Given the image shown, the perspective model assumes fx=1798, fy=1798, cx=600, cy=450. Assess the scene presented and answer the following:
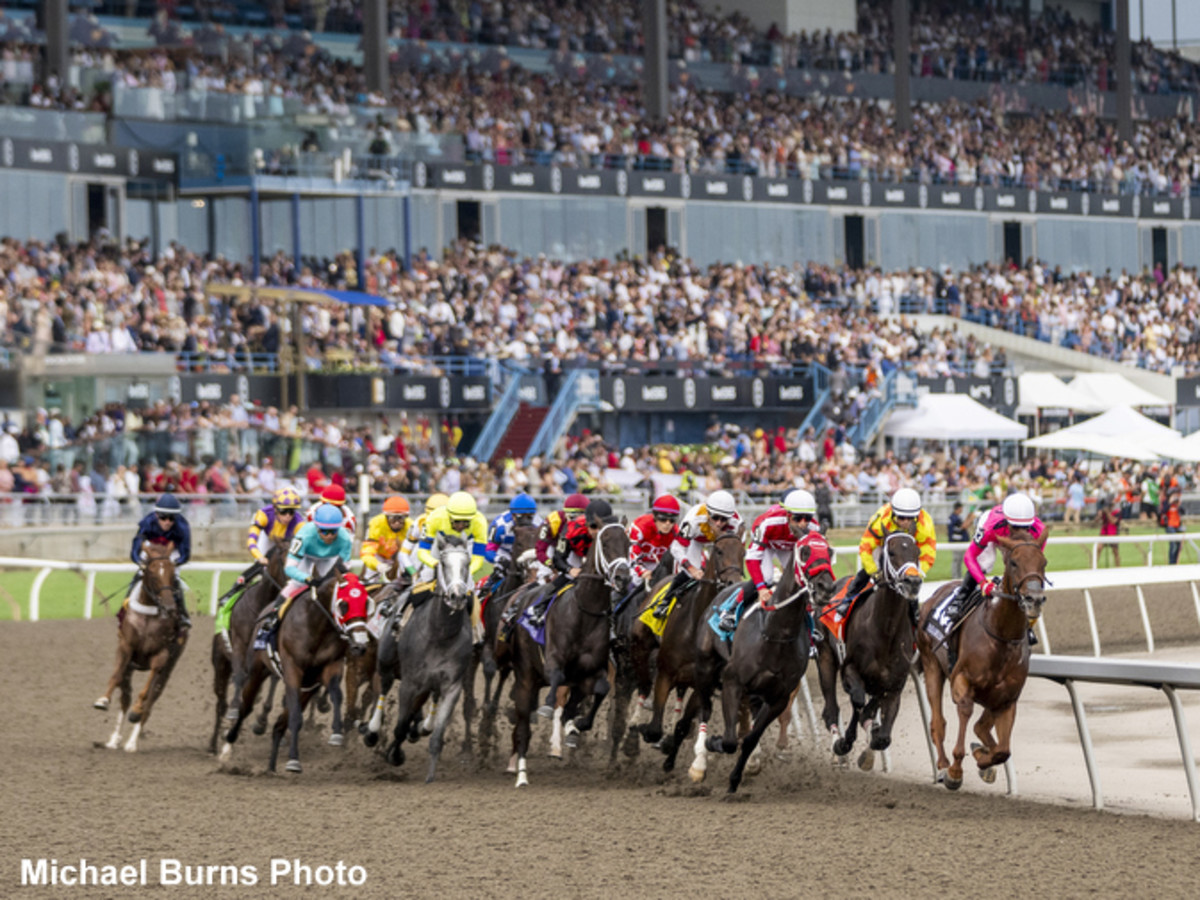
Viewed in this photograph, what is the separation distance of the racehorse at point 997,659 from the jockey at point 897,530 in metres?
0.54

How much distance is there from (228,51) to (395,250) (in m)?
4.41

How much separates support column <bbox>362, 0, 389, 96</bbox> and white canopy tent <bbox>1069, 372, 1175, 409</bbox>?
1452cm

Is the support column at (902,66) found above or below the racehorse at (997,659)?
above

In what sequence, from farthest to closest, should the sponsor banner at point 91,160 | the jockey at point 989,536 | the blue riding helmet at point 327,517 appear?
the sponsor banner at point 91,160, the blue riding helmet at point 327,517, the jockey at point 989,536

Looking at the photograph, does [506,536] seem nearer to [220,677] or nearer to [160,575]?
[220,677]

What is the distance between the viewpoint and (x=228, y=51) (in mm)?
30766

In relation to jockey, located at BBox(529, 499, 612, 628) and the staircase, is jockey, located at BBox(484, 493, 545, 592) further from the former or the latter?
the staircase

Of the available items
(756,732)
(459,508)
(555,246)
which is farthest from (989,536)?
(555,246)

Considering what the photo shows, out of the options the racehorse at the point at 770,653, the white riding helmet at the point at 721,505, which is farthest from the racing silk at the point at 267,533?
the racehorse at the point at 770,653

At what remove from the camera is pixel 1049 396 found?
3481 cm

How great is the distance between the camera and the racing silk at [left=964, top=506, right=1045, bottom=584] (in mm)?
9203

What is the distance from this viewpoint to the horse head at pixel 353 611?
10203mm

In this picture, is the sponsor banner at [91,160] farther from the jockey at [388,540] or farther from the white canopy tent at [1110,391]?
the jockey at [388,540]

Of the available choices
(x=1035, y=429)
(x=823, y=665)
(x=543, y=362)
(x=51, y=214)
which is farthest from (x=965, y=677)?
(x=1035, y=429)
